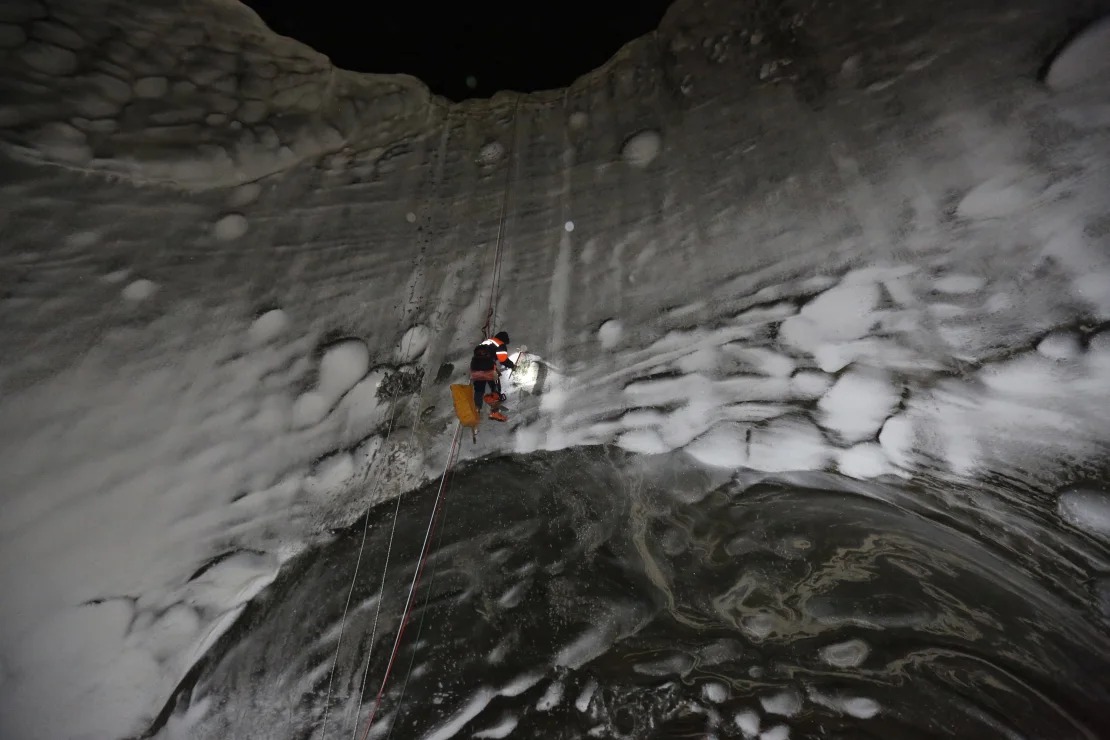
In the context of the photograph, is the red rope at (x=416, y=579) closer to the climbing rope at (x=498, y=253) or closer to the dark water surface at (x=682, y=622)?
the dark water surface at (x=682, y=622)

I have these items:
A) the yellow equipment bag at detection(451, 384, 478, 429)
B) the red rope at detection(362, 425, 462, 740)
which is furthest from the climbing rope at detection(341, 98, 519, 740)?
the yellow equipment bag at detection(451, 384, 478, 429)

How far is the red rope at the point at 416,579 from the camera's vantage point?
5.61 feet

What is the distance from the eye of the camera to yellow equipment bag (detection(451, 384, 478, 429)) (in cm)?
208

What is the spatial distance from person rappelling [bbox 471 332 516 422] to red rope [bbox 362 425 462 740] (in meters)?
0.16

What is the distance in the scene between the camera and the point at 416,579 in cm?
191

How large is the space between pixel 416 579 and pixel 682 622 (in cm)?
93

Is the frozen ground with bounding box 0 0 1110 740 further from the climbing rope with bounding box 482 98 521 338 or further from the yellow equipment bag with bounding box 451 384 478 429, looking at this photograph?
the yellow equipment bag with bounding box 451 384 478 429

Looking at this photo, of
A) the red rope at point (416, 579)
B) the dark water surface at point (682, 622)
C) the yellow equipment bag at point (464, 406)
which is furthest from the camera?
the yellow equipment bag at point (464, 406)

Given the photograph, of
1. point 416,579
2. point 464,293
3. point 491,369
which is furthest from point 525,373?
point 416,579

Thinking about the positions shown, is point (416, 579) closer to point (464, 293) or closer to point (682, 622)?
point (682, 622)

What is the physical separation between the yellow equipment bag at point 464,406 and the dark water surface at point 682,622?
0.89ft

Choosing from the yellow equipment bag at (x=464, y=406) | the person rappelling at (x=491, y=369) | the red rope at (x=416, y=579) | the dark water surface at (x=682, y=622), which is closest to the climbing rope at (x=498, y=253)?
the person rappelling at (x=491, y=369)

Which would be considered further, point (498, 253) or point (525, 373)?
point (498, 253)

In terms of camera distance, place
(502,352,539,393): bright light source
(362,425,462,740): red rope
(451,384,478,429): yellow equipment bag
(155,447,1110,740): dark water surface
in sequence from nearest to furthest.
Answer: (155,447,1110,740): dark water surface
(362,425,462,740): red rope
(451,384,478,429): yellow equipment bag
(502,352,539,393): bright light source
